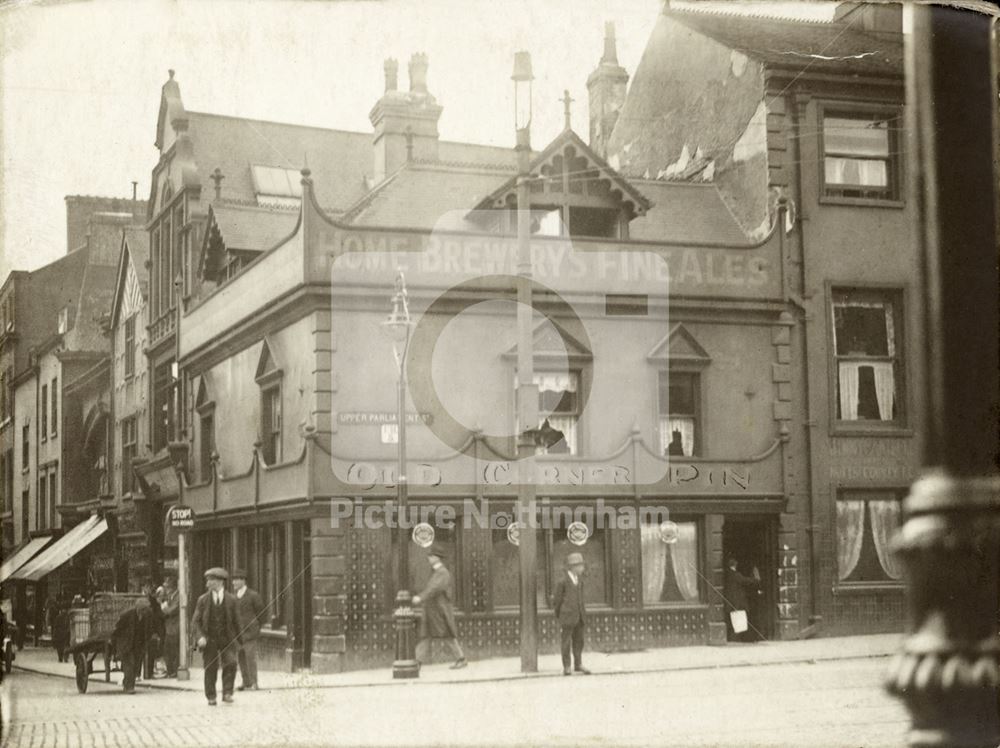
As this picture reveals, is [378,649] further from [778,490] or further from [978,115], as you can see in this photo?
[978,115]

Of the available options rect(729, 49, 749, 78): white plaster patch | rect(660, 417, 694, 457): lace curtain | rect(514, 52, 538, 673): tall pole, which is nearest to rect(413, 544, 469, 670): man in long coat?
rect(514, 52, 538, 673): tall pole

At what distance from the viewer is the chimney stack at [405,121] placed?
757 cm

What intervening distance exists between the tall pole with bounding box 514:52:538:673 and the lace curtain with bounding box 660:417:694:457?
0.94 m

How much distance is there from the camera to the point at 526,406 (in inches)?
340

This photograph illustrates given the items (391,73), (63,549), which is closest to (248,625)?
(63,549)

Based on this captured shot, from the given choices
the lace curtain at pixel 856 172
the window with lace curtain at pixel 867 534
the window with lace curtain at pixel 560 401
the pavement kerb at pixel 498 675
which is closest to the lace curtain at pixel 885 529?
the window with lace curtain at pixel 867 534

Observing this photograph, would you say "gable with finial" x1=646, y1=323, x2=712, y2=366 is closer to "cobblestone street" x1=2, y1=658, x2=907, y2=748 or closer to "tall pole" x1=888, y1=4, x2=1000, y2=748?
"cobblestone street" x1=2, y1=658, x2=907, y2=748

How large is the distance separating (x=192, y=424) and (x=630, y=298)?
3391 mm

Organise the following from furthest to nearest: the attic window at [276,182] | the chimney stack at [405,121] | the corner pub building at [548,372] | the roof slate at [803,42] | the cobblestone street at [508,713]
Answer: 1. the attic window at [276,182]
2. the corner pub building at [548,372]
3. the roof slate at [803,42]
4. the chimney stack at [405,121]
5. the cobblestone street at [508,713]

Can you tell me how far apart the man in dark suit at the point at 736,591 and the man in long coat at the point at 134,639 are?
13.4ft

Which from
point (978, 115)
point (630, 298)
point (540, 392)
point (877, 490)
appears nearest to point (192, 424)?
point (540, 392)

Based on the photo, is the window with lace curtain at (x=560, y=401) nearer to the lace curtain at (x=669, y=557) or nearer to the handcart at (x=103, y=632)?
the lace curtain at (x=669, y=557)

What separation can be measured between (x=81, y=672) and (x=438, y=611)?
2.63 m

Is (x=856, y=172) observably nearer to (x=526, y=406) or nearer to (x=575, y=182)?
(x=575, y=182)
